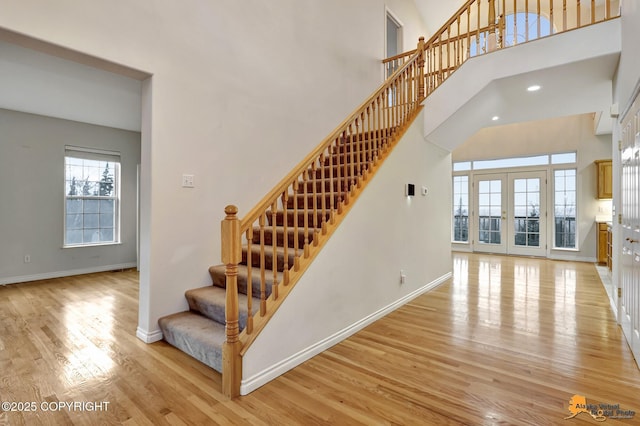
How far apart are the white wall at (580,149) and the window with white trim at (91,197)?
28.6 feet

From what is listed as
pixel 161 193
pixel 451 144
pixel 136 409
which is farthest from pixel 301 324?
pixel 451 144

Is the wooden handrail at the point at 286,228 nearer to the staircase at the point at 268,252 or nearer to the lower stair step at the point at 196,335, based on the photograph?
the staircase at the point at 268,252

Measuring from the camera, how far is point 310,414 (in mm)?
1814

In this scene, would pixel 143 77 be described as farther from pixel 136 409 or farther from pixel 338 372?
pixel 338 372

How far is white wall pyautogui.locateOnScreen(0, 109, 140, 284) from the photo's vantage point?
16.0 feet

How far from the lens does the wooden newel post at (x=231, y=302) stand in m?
1.97

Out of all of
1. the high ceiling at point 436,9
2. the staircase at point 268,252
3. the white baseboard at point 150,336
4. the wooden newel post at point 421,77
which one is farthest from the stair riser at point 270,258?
the high ceiling at point 436,9

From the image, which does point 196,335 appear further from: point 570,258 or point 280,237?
point 570,258

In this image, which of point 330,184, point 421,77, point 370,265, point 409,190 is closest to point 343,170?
point 409,190

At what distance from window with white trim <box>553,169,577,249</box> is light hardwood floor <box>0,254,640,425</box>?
3947 mm

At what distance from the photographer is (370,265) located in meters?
3.23

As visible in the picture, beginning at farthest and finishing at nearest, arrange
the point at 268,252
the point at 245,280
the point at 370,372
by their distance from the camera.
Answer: the point at 268,252
the point at 245,280
the point at 370,372

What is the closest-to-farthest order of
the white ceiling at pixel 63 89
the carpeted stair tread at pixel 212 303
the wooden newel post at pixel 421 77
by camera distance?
the carpeted stair tread at pixel 212 303 < the white ceiling at pixel 63 89 < the wooden newel post at pixel 421 77

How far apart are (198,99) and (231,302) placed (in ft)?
6.68
